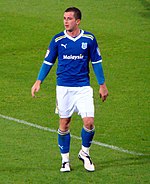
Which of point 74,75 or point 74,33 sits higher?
point 74,33

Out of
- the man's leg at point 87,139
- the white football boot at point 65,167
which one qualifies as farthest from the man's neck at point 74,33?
the white football boot at point 65,167

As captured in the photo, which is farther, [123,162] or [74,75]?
[123,162]

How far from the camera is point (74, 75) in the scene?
43.2 ft

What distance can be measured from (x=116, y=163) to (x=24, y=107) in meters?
4.63

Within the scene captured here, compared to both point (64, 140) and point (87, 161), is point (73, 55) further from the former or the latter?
point (87, 161)

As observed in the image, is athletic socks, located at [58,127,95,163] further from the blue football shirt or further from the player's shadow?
the blue football shirt

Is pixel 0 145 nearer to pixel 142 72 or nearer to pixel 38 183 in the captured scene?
pixel 38 183

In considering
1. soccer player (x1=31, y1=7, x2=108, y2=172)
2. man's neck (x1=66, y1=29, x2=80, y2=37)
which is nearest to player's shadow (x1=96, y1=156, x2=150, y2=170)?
soccer player (x1=31, y1=7, x2=108, y2=172)

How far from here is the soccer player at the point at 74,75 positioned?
42.9 feet

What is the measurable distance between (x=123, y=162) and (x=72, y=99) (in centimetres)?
136

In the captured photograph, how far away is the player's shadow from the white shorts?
94 centimetres

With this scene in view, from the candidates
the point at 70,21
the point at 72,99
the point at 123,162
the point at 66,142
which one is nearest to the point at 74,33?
the point at 70,21

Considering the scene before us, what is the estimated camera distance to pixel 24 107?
18.0 meters

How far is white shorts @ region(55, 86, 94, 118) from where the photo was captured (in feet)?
43.2
